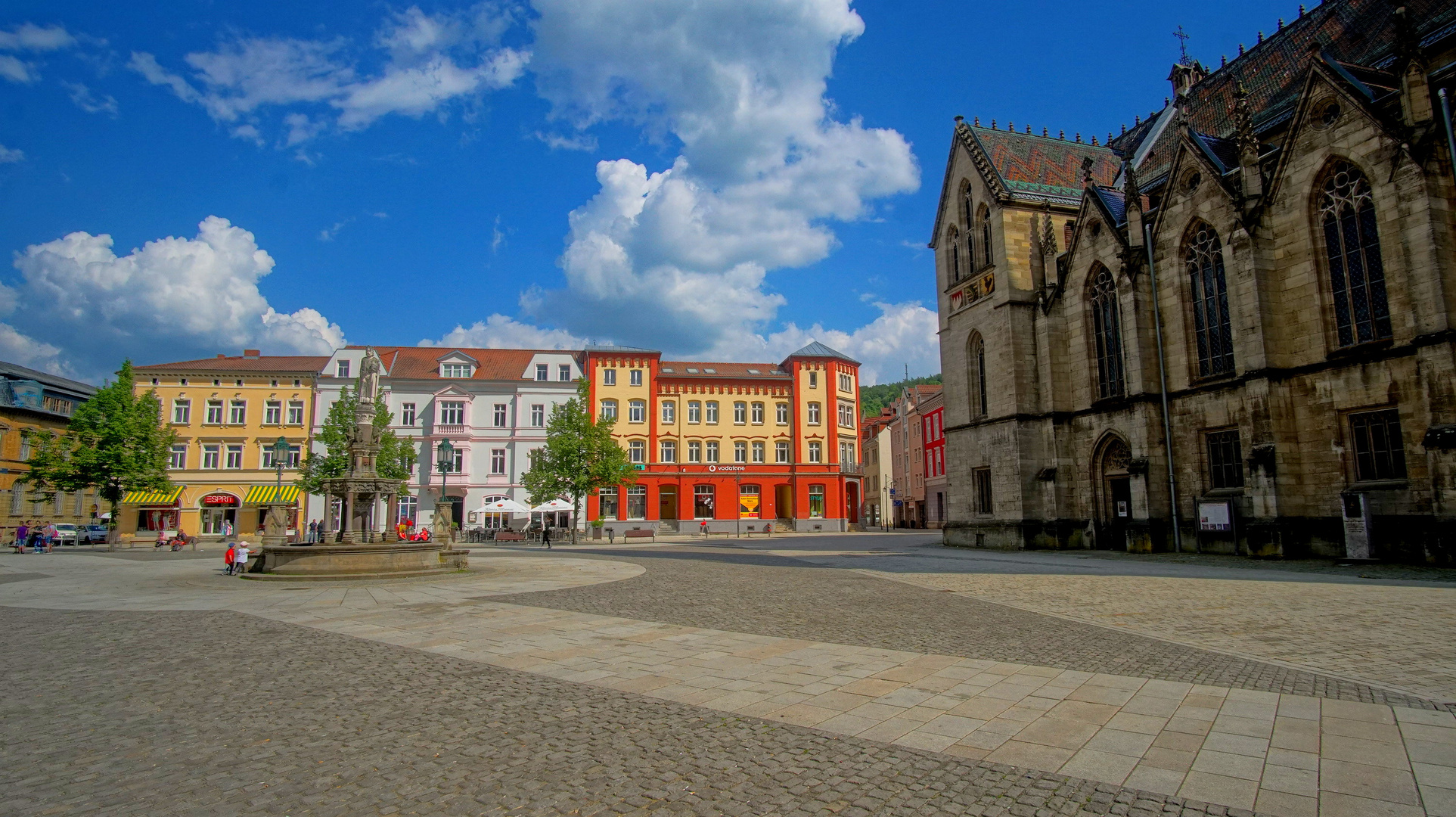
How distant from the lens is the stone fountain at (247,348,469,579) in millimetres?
19359

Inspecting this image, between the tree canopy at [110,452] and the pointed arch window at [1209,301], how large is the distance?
5407cm

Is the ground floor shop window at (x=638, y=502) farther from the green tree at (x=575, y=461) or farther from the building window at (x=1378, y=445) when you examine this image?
the building window at (x=1378, y=445)

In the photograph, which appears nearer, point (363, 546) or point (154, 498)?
point (363, 546)

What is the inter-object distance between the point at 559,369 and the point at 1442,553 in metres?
53.6

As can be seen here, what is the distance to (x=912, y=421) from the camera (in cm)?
7388

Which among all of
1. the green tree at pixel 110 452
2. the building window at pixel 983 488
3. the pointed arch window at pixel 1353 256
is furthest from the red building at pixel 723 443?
the pointed arch window at pixel 1353 256

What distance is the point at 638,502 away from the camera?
61.1m

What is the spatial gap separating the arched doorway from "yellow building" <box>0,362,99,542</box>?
6131cm

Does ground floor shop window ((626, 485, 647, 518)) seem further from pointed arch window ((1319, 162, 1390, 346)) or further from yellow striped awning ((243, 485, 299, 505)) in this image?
pointed arch window ((1319, 162, 1390, 346))

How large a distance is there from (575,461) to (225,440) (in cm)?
2794

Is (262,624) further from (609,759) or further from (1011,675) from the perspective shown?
(1011,675)

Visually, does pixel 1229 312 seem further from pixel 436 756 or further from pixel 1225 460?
pixel 436 756

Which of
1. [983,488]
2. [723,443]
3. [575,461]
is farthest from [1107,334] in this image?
[723,443]

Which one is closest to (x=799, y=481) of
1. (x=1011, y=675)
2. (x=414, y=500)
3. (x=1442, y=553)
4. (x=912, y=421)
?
(x=912, y=421)
